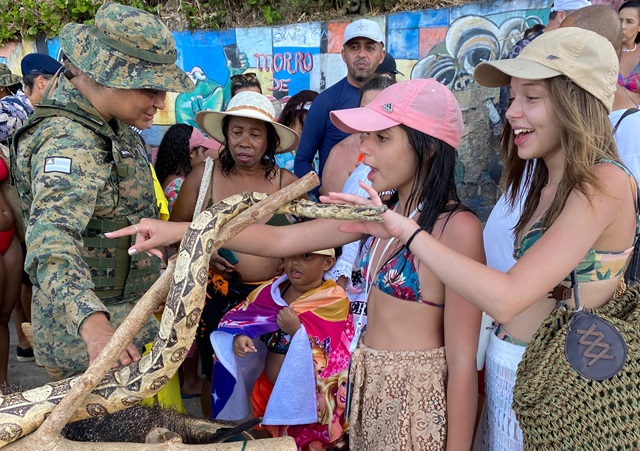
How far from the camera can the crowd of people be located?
67.5 inches

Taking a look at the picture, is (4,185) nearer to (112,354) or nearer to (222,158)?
(222,158)


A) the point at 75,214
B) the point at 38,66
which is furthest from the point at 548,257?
the point at 38,66

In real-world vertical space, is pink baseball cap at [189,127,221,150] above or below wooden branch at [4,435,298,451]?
above

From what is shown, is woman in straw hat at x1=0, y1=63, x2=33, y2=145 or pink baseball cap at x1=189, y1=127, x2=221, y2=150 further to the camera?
pink baseball cap at x1=189, y1=127, x2=221, y2=150

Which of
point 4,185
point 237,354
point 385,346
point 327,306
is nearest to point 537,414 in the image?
point 385,346

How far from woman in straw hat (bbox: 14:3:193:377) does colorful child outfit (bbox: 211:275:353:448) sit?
662 mm

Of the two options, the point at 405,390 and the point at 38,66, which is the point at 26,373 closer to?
the point at 38,66

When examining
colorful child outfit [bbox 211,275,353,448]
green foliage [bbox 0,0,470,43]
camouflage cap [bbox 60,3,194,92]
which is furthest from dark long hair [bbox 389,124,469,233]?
green foliage [bbox 0,0,470,43]

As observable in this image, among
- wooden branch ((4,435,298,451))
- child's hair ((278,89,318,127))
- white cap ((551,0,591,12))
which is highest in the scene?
white cap ((551,0,591,12))

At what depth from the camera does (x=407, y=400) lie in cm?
200

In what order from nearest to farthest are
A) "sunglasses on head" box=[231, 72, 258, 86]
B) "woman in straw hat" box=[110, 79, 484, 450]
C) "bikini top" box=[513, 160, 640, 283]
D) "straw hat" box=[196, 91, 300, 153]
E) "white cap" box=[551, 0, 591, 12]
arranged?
"bikini top" box=[513, 160, 640, 283], "woman in straw hat" box=[110, 79, 484, 450], "straw hat" box=[196, 91, 300, 153], "white cap" box=[551, 0, 591, 12], "sunglasses on head" box=[231, 72, 258, 86]

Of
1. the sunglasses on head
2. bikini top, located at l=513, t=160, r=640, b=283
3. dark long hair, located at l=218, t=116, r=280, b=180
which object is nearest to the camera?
bikini top, located at l=513, t=160, r=640, b=283

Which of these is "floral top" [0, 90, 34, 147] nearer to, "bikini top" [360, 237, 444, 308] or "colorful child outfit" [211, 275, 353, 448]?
"colorful child outfit" [211, 275, 353, 448]

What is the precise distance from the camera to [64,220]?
209cm
